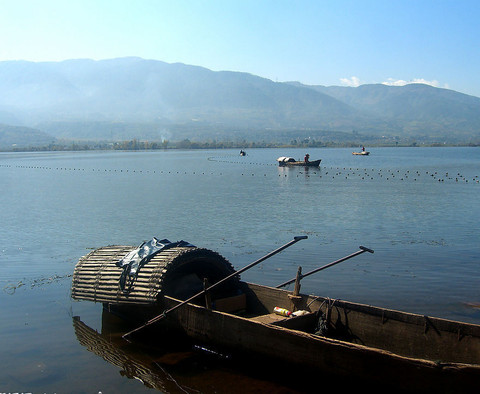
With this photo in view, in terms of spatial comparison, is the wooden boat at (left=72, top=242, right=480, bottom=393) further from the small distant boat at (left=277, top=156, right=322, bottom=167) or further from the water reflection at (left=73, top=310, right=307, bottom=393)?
the small distant boat at (left=277, top=156, right=322, bottom=167)

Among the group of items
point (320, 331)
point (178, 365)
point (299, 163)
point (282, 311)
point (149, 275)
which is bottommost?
point (178, 365)

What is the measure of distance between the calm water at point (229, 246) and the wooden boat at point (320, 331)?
30.6 inches

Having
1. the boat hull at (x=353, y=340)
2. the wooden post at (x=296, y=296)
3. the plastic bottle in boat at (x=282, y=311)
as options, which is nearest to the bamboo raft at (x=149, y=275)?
the boat hull at (x=353, y=340)

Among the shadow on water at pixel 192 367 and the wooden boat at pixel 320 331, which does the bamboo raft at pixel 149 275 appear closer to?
the wooden boat at pixel 320 331

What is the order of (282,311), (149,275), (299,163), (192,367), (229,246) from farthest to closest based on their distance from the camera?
(299,163), (229,246), (149,275), (282,311), (192,367)

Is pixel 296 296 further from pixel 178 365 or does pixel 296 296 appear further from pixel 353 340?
pixel 178 365

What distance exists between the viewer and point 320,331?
35.1 ft

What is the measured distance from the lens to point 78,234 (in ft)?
76.7

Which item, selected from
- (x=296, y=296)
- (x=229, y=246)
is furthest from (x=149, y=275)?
(x=229, y=246)

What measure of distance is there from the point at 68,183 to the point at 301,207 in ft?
98.8

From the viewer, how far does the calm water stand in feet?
35.9

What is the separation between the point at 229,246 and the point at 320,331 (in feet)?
31.6

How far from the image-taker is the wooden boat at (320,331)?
8125mm

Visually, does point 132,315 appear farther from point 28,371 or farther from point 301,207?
point 301,207
